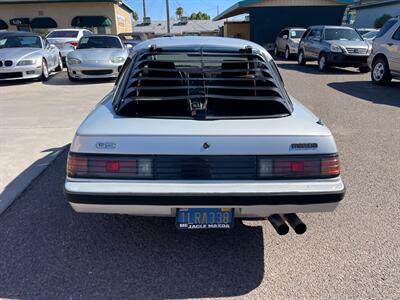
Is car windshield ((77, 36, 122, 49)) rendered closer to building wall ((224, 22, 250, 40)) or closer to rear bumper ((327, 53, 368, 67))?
rear bumper ((327, 53, 368, 67))

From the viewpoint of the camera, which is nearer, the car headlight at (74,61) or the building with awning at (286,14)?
the car headlight at (74,61)

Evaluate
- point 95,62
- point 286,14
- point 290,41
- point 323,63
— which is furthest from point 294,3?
point 95,62

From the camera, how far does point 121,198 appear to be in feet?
8.10

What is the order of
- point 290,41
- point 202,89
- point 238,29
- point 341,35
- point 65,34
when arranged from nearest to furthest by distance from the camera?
point 202,89 → point 341,35 → point 65,34 → point 290,41 → point 238,29

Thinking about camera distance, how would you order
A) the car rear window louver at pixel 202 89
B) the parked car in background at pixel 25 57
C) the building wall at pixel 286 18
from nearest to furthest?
the car rear window louver at pixel 202 89, the parked car in background at pixel 25 57, the building wall at pixel 286 18

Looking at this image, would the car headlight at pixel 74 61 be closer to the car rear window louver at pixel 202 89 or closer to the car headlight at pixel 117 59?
the car headlight at pixel 117 59

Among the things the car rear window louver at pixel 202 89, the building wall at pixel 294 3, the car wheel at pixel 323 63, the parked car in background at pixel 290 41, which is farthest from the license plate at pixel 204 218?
the building wall at pixel 294 3

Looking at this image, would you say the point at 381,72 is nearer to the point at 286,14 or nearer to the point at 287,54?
the point at 287,54

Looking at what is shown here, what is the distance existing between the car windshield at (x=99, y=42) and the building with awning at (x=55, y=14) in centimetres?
1879

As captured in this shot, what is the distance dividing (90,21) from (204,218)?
30.2 m

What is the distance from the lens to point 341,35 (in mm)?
14773

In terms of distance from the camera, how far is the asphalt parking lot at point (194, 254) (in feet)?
8.46

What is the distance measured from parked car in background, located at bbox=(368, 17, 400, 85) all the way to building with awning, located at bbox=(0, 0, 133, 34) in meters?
23.5

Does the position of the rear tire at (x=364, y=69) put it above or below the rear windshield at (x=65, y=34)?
below
